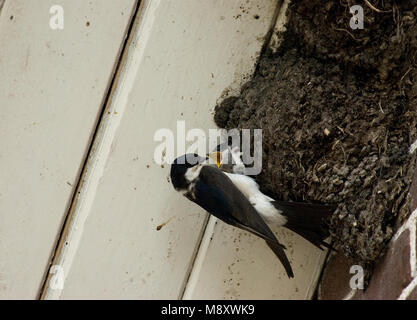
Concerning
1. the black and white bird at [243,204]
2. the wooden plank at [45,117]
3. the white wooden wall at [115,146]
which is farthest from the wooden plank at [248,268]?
the wooden plank at [45,117]

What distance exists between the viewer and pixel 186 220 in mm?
1943

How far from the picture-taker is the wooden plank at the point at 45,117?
5.65 ft

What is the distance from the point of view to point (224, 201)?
1766 mm

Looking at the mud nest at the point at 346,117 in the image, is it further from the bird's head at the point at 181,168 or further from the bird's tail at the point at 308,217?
the bird's head at the point at 181,168

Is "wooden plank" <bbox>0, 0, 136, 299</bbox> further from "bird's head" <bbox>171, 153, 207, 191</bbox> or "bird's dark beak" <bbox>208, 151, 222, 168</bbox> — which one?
"bird's dark beak" <bbox>208, 151, 222, 168</bbox>

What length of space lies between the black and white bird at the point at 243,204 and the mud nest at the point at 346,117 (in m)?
0.04

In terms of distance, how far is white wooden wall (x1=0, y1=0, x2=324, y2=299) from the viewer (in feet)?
5.75

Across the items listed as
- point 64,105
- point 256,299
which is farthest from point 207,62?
point 256,299

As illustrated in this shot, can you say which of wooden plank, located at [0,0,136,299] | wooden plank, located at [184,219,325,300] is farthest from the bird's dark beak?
wooden plank, located at [0,0,136,299]

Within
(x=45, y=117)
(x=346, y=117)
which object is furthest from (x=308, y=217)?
(x=45, y=117)

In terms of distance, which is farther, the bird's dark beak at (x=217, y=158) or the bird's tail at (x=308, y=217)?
the bird's dark beak at (x=217, y=158)

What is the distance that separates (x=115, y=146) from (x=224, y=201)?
0.36 metres

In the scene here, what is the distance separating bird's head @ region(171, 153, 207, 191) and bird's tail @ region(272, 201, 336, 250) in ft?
0.86

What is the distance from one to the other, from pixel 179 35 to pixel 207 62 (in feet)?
0.39
